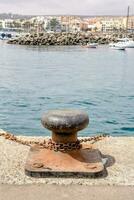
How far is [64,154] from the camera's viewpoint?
243 inches

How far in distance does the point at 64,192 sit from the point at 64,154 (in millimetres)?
836

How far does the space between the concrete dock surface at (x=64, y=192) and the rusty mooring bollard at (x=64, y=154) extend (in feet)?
1.00

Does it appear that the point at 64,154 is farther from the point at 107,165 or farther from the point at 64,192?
the point at 64,192

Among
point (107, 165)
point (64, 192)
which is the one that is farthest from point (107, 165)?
point (64, 192)

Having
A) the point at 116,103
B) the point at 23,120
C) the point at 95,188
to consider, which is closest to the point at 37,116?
the point at 23,120

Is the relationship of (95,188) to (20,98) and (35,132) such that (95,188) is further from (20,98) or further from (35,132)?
(20,98)

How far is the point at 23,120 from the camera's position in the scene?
57.9 ft

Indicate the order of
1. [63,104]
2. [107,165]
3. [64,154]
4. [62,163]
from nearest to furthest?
[62,163] < [64,154] < [107,165] < [63,104]

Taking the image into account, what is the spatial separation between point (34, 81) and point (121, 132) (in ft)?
56.7

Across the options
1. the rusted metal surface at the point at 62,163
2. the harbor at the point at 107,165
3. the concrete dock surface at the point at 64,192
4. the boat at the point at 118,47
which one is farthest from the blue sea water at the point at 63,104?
the boat at the point at 118,47

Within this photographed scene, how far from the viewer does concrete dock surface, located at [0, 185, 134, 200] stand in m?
5.23

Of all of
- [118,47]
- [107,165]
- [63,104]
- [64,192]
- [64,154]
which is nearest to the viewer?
[64,192]

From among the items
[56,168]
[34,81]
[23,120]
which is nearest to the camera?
[56,168]

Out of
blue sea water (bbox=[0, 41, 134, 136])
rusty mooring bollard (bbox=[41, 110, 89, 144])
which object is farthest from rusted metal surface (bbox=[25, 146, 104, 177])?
blue sea water (bbox=[0, 41, 134, 136])
